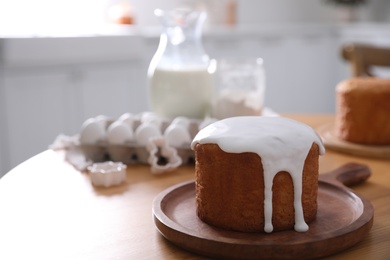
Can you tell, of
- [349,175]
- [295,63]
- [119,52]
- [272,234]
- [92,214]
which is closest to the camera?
[272,234]


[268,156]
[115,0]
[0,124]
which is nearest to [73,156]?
[268,156]

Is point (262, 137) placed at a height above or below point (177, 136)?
above

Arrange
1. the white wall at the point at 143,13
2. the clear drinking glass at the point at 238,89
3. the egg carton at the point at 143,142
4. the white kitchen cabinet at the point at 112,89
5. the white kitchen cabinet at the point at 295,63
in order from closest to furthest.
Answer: the egg carton at the point at 143,142 < the clear drinking glass at the point at 238,89 < the white kitchen cabinet at the point at 112,89 < the white wall at the point at 143,13 < the white kitchen cabinet at the point at 295,63

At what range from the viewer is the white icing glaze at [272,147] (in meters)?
0.74

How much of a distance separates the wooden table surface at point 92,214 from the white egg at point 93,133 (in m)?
0.07

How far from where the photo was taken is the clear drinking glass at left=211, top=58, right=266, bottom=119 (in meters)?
1.33

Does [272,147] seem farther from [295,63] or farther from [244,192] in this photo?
[295,63]

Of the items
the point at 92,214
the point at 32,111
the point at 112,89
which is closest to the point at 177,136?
the point at 92,214

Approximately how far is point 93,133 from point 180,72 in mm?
301

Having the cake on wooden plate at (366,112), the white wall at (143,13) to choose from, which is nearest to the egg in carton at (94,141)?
the cake on wooden plate at (366,112)

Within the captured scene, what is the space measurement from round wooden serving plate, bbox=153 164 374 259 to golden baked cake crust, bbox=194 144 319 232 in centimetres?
2

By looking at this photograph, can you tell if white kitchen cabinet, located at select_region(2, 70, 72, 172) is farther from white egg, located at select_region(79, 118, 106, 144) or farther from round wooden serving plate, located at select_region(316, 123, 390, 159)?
round wooden serving plate, located at select_region(316, 123, 390, 159)

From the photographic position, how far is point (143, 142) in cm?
117

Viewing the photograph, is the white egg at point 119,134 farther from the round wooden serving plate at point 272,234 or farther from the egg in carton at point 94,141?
the round wooden serving plate at point 272,234
